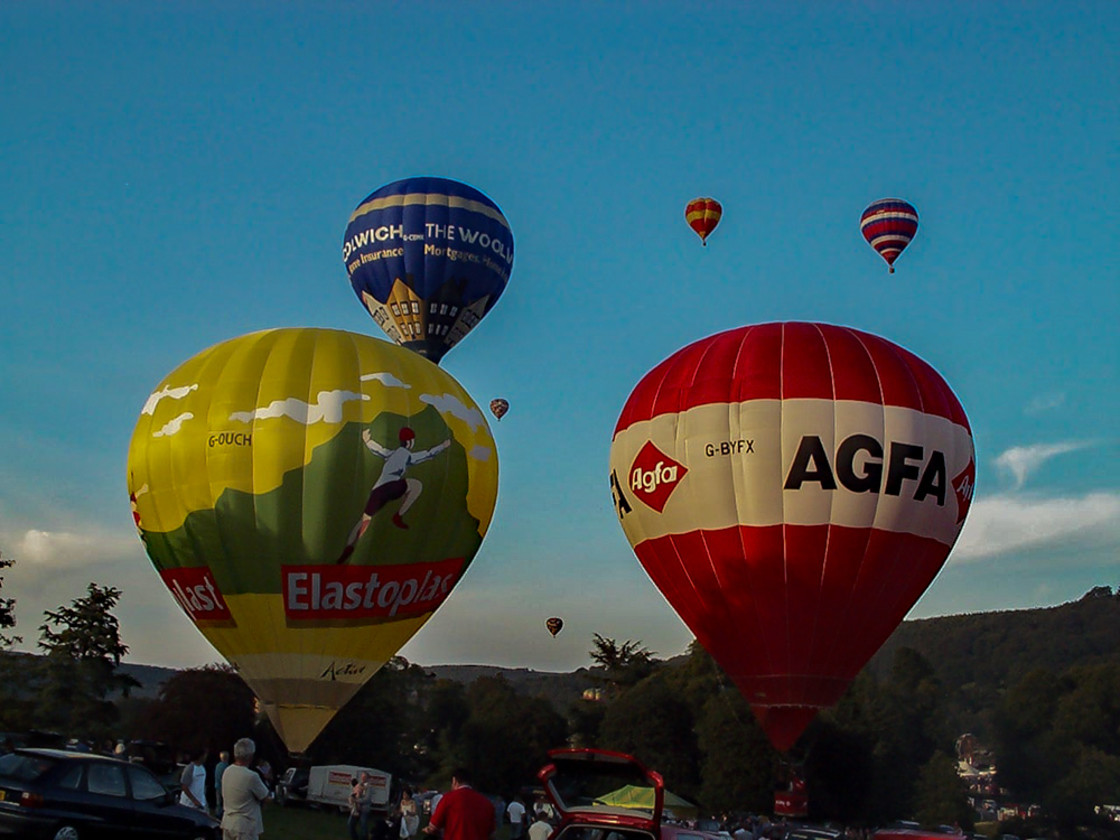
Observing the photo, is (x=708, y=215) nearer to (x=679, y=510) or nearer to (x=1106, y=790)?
(x=679, y=510)

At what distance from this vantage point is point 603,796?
11.2 m

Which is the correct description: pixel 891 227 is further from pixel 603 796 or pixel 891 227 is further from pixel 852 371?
pixel 603 796

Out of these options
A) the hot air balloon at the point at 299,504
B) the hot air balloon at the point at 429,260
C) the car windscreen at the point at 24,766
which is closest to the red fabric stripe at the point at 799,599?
the hot air balloon at the point at 299,504

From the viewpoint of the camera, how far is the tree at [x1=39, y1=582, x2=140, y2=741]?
146ft

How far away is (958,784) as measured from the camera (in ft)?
203

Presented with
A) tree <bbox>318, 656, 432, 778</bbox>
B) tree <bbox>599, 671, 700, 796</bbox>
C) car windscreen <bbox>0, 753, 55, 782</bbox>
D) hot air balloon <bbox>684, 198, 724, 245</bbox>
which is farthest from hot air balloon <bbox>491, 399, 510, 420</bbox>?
car windscreen <bbox>0, 753, 55, 782</bbox>

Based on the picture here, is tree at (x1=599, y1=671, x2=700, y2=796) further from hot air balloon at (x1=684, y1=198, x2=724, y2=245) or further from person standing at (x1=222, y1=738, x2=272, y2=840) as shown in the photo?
person standing at (x1=222, y1=738, x2=272, y2=840)

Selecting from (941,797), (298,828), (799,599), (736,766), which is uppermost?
(799,599)

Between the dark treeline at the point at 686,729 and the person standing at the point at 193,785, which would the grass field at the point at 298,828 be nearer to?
the person standing at the point at 193,785

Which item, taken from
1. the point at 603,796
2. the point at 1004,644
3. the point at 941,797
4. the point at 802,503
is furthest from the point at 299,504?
the point at 1004,644

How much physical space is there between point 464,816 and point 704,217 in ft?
84.1

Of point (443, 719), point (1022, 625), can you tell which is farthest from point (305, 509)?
point (1022, 625)

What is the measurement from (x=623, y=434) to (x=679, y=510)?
245 centimetres

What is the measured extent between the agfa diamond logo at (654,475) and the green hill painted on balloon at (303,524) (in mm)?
4481
